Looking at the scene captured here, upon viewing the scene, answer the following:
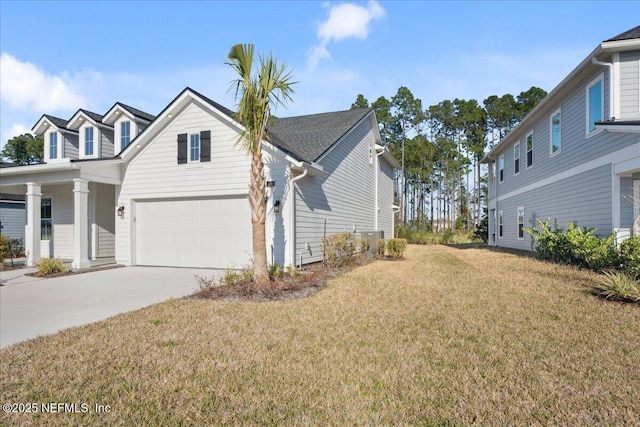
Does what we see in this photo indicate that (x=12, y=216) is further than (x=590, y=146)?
Yes

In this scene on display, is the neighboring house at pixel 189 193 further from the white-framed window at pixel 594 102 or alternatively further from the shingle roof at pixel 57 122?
the white-framed window at pixel 594 102

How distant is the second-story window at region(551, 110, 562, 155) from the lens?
43.8 feet

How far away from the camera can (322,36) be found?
13.5 metres

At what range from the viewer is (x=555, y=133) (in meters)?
13.8

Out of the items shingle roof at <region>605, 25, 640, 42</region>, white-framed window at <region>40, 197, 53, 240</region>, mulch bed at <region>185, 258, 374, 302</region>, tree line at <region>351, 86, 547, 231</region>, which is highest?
tree line at <region>351, 86, 547, 231</region>

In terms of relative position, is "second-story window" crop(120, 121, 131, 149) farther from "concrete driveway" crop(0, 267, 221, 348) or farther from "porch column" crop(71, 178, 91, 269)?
"concrete driveway" crop(0, 267, 221, 348)

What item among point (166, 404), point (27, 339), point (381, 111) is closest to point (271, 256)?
point (27, 339)

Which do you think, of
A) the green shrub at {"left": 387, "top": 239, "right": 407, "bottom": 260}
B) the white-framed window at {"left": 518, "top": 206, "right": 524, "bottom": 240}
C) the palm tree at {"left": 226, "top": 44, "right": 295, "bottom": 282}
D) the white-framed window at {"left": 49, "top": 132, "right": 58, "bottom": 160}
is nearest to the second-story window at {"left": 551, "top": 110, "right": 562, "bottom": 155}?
the white-framed window at {"left": 518, "top": 206, "right": 524, "bottom": 240}

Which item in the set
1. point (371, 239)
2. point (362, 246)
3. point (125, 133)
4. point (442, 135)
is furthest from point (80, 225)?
point (442, 135)

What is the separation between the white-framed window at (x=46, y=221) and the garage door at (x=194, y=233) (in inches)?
225

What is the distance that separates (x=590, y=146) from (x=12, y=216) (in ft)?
87.8

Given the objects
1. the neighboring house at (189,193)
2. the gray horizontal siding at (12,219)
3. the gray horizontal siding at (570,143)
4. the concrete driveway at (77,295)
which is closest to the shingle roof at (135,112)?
the neighboring house at (189,193)

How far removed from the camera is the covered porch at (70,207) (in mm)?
11234

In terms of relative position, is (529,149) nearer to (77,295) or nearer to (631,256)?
(631,256)
